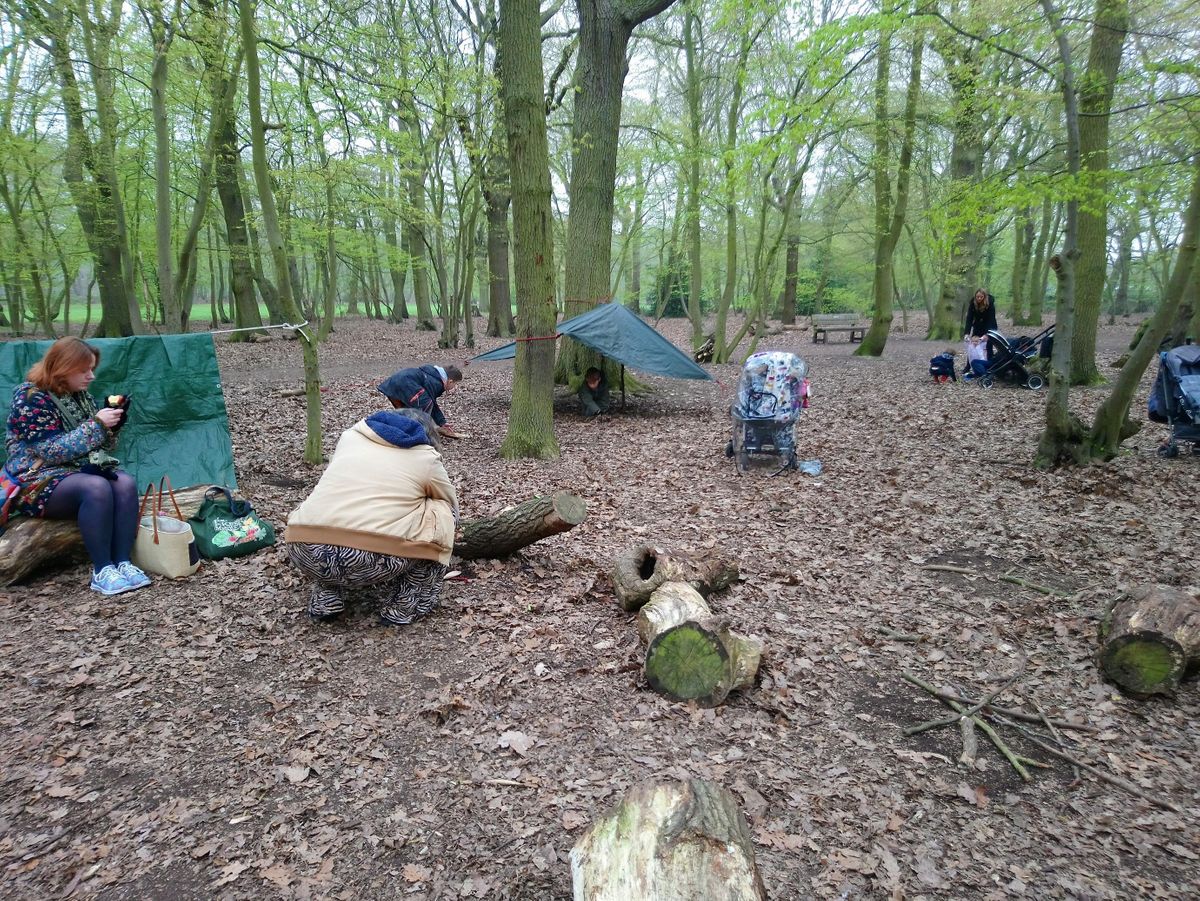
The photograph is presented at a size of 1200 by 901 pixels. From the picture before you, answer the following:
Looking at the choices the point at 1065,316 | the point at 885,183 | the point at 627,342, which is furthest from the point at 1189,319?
the point at 627,342

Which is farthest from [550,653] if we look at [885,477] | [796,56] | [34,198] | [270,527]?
[34,198]

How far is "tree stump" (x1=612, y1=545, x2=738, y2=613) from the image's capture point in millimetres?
3527

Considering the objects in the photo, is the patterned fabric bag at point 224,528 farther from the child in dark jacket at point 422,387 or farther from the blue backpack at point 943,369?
the blue backpack at point 943,369

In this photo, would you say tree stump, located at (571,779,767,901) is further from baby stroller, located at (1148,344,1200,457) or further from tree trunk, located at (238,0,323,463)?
baby stroller, located at (1148,344,1200,457)

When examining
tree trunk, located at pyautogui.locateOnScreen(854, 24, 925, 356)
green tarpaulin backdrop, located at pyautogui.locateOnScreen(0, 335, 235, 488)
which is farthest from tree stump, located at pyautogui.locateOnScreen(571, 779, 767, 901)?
tree trunk, located at pyautogui.locateOnScreen(854, 24, 925, 356)

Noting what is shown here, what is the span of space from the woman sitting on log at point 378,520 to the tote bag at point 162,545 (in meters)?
1.04

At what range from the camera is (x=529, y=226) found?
5.98 meters

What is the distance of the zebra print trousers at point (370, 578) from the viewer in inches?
123

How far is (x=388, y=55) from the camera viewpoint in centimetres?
823

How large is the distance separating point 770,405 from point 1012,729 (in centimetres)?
380

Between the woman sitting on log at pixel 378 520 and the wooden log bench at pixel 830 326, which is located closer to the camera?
the woman sitting on log at pixel 378 520

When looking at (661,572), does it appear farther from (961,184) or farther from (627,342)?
(961,184)

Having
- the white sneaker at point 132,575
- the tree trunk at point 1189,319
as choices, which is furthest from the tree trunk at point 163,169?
the tree trunk at point 1189,319

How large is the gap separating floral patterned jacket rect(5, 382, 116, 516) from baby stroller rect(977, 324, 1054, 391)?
35.9ft
